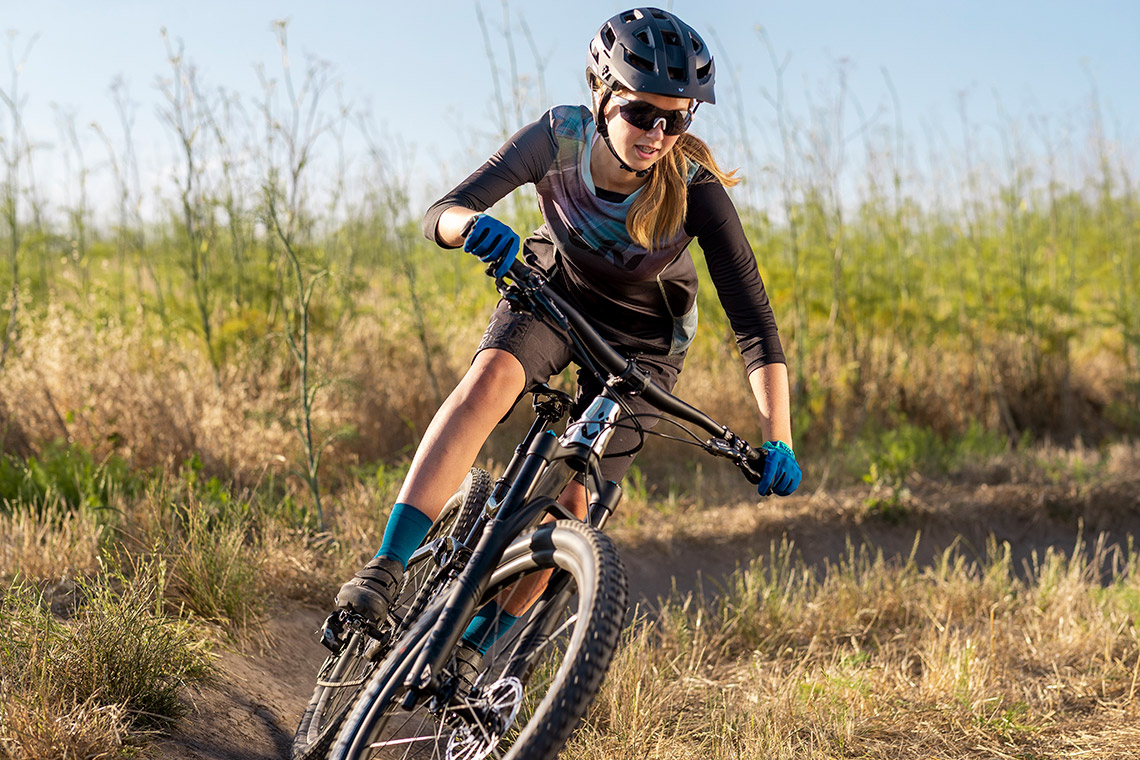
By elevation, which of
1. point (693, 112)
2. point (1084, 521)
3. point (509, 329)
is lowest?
point (1084, 521)

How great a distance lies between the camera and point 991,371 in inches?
332

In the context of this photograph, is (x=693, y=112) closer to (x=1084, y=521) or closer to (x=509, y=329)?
(x=509, y=329)

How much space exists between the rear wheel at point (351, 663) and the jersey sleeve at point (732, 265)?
935 mm

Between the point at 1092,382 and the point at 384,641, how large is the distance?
859cm

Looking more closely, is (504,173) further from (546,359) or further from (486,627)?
(486,627)

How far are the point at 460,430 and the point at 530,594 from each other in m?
0.48

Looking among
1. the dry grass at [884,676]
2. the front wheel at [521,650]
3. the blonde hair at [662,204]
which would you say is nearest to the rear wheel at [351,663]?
the front wheel at [521,650]

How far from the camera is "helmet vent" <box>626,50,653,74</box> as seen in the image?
249cm

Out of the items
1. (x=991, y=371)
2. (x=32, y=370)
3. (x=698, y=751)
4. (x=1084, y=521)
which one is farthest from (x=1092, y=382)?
(x=32, y=370)

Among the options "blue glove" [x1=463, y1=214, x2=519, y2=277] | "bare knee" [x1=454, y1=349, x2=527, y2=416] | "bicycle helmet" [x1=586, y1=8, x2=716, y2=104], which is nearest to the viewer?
"blue glove" [x1=463, y1=214, x2=519, y2=277]

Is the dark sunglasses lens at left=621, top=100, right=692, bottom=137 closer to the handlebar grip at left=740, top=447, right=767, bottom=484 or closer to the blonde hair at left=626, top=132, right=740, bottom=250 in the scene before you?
the blonde hair at left=626, top=132, right=740, bottom=250

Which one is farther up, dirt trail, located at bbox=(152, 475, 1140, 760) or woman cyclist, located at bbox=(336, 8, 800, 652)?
woman cyclist, located at bbox=(336, 8, 800, 652)

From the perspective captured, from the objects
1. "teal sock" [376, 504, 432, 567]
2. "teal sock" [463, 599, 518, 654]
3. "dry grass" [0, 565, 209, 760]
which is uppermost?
"teal sock" [376, 504, 432, 567]

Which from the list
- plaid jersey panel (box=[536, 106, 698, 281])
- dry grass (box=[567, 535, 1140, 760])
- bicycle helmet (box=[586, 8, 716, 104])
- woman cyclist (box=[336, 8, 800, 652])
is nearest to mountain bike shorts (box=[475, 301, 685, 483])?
woman cyclist (box=[336, 8, 800, 652])
